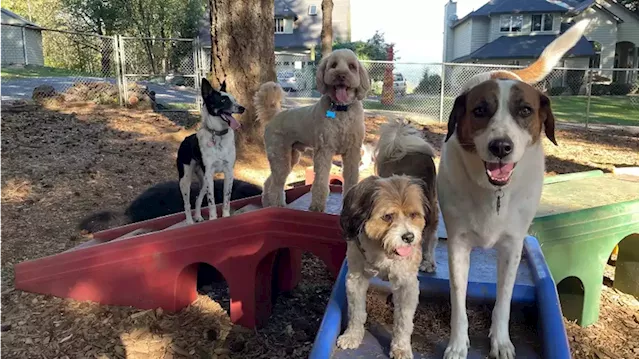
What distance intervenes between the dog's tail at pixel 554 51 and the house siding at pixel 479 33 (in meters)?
40.8

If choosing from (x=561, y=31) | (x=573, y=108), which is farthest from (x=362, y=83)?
(x=561, y=31)

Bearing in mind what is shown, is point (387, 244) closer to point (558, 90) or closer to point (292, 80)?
point (292, 80)

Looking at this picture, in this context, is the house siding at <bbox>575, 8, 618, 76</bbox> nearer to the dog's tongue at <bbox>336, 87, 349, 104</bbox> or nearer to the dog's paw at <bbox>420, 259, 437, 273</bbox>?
the dog's tongue at <bbox>336, 87, 349, 104</bbox>

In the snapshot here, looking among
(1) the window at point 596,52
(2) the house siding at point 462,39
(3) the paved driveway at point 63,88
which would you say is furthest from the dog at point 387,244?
(2) the house siding at point 462,39

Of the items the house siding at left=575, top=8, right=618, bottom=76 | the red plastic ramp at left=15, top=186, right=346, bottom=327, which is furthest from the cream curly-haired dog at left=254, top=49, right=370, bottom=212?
the house siding at left=575, top=8, right=618, bottom=76

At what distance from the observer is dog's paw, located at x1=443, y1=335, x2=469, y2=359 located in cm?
271

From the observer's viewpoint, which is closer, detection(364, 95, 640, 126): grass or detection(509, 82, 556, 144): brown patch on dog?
detection(509, 82, 556, 144): brown patch on dog

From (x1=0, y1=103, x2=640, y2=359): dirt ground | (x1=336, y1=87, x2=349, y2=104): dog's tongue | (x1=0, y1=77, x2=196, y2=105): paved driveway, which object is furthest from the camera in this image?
(x1=0, y1=77, x2=196, y2=105): paved driveway

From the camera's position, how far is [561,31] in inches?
1484

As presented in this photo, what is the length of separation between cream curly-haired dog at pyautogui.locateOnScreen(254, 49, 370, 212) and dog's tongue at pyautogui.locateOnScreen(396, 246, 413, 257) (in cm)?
193

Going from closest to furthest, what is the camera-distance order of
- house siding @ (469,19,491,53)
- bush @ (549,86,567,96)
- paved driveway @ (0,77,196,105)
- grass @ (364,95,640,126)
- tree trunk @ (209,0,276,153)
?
tree trunk @ (209,0,276,153) → paved driveway @ (0,77,196,105) → grass @ (364,95,640,126) → bush @ (549,86,567,96) → house siding @ (469,19,491,53)

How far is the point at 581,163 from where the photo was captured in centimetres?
1057

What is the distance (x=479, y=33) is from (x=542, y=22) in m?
5.13

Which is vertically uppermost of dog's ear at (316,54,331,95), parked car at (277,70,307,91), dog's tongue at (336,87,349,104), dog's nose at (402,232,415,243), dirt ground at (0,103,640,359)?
parked car at (277,70,307,91)
